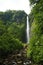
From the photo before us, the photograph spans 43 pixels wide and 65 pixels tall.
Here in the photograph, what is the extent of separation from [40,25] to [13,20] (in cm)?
6279

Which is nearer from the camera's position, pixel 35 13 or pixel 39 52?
pixel 39 52

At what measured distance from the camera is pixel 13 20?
9369cm

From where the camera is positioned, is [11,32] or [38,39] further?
[11,32]

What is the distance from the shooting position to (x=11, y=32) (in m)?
65.8

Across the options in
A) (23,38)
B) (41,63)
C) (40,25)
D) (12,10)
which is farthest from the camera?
(12,10)

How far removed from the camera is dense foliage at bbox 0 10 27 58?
4217cm

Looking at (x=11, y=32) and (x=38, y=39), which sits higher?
(x=38, y=39)

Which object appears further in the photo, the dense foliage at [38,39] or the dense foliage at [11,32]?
the dense foliage at [11,32]

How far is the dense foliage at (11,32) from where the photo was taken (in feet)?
138

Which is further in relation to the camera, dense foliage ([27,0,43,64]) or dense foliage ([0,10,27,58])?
dense foliage ([0,10,27,58])

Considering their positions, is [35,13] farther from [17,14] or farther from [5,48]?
[17,14]

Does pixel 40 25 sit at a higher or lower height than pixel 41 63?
higher

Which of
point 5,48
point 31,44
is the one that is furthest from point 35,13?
point 5,48

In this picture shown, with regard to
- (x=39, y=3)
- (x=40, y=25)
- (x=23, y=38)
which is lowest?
(x=23, y=38)
